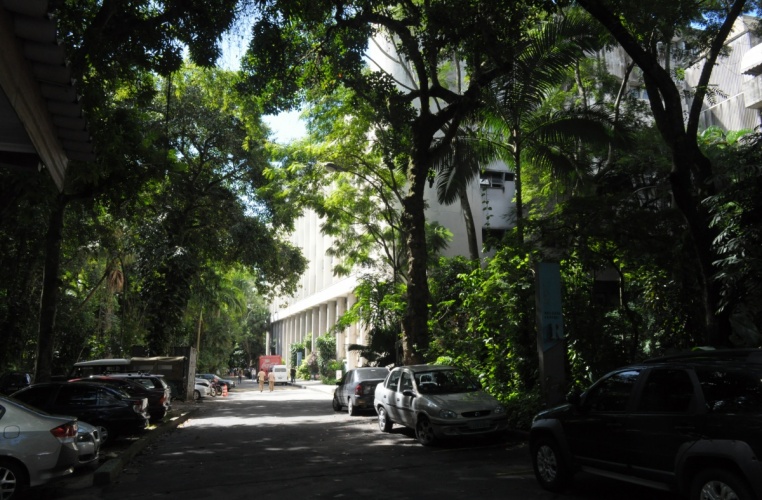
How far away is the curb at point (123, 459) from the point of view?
9.37m

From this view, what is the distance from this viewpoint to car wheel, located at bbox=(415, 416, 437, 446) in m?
12.2

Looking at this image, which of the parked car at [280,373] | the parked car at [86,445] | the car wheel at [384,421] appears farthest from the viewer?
the parked car at [280,373]

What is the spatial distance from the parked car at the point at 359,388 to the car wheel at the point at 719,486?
1460cm

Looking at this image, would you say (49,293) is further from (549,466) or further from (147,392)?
(549,466)

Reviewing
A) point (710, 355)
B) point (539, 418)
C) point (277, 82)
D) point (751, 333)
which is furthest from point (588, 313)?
point (277, 82)

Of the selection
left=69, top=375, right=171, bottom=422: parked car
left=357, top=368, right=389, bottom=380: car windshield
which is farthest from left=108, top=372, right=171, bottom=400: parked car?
left=357, top=368, right=389, bottom=380: car windshield

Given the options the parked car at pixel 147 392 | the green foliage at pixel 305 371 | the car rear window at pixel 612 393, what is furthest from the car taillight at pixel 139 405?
the green foliage at pixel 305 371

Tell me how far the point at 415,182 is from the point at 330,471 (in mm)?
10213

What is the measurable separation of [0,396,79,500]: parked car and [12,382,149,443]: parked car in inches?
163

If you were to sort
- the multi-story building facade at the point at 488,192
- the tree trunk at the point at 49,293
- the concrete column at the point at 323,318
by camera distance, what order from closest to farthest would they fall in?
the tree trunk at the point at 49,293
the multi-story building facade at the point at 488,192
the concrete column at the point at 323,318

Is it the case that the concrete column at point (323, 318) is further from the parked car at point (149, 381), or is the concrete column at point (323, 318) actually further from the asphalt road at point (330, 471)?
the asphalt road at point (330, 471)

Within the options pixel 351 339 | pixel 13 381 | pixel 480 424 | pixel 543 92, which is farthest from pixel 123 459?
pixel 351 339

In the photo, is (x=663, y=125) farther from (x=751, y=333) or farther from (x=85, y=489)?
(x=85, y=489)

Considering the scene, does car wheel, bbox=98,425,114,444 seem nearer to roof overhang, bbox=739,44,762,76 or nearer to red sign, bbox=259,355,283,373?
roof overhang, bbox=739,44,762,76
